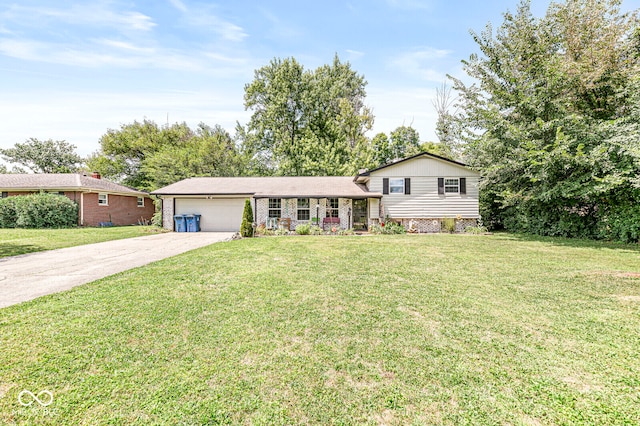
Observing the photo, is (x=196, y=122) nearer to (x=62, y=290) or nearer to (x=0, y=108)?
(x=0, y=108)

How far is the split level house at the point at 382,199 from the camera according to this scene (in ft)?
55.2

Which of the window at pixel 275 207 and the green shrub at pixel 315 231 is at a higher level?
→ the window at pixel 275 207

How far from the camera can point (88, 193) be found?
20.4 m

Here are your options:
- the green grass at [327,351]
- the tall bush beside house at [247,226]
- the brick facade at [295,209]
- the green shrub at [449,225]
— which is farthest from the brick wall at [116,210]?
the green shrub at [449,225]

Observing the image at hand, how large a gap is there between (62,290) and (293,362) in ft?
15.6

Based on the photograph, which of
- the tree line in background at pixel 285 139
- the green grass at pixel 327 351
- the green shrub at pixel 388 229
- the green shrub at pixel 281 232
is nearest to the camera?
the green grass at pixel 327 351

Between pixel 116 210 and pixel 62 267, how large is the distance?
1844 cm

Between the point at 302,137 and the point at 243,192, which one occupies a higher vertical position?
the point at 302,137

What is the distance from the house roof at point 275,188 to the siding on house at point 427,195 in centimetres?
129

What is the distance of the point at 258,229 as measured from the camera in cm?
1569

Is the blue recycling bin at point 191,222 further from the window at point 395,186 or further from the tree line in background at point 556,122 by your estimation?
the window at point 395,186

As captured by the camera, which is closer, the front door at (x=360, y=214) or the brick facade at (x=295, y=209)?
the brick facade at (x=295, y=209)

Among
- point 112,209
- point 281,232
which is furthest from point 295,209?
point 112,209

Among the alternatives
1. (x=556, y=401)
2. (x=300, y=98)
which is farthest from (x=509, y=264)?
(x=300, y=98)
